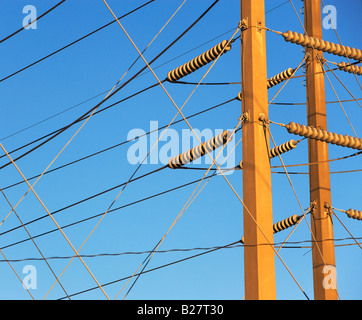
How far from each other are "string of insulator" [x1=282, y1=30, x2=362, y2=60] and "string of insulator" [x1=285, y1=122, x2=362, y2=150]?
1.64 metres

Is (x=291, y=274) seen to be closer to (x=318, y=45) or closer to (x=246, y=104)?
(x=246, y=104)

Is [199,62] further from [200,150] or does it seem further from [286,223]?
[286,223]

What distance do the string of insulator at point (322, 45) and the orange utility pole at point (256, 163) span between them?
1.29m

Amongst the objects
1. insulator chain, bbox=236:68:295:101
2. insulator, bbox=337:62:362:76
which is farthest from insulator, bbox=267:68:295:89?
insulator, bbox=337:62:362:76

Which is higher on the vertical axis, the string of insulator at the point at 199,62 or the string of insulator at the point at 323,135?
the string of insulator at the point at 199,62

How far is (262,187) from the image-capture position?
10867mm

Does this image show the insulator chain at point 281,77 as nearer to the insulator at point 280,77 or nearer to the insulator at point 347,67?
the insulator at point 280,77

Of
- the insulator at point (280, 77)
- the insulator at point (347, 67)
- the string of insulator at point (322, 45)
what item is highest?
the insulator at point (280, 77)

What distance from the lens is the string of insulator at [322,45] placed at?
13.2 m

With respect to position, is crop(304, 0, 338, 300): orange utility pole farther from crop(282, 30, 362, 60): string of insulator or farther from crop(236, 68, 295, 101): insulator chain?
crop(282, 30, 362, 60): string of insulator

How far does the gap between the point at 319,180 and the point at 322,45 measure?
2.79 m

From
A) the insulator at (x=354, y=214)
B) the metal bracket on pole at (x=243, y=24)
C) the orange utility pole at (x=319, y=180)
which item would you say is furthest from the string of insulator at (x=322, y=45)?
the insulator at (x=354, y=214)

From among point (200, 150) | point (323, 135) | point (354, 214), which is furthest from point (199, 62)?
point (354, 214)

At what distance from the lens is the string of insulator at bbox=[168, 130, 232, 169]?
37.9 feet
